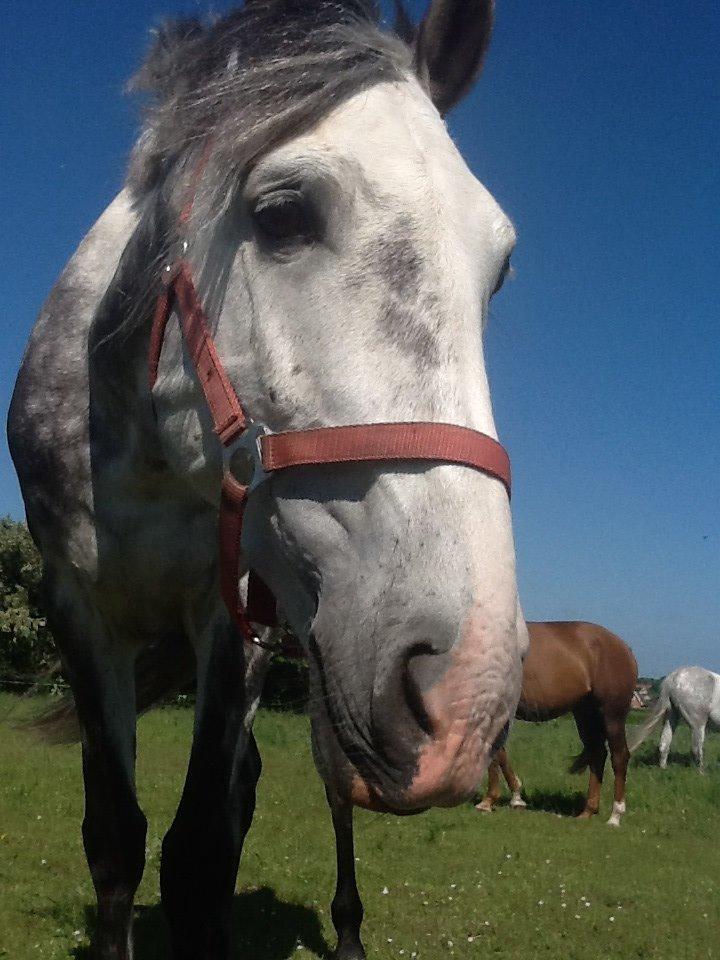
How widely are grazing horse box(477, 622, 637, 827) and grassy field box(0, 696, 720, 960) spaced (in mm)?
910

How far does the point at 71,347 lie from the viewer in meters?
2.70

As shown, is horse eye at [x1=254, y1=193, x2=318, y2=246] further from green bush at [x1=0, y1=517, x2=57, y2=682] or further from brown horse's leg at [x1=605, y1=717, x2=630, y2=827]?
green bush at [x1=0, y1=517, x2=57, y2=682]

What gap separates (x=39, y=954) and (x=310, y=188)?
317 cm

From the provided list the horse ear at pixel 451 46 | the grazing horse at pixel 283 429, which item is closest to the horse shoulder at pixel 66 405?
the grazing horse at pixel 283 429

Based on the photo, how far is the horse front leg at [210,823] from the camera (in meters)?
2.60

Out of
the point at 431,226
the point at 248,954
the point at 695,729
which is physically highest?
the point at 431,226

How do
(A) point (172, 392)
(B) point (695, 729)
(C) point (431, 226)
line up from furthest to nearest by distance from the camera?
(B) point (695, 729) < (A) point (172, 392) < (C) point (431, 226)

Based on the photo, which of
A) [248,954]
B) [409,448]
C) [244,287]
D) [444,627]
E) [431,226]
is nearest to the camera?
[444,627]


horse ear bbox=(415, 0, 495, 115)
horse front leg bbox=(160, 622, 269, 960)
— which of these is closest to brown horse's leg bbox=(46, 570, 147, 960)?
horse front leg bbox=(160, 622, 269, 960)

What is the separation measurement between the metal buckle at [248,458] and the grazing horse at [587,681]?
29.7 feet

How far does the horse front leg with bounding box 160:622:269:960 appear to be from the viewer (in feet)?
8.54

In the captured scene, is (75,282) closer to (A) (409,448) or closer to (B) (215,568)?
(B) (215,568)

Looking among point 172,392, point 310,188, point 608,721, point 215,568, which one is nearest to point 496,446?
point 310,188

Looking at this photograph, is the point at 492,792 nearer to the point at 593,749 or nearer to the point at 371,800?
the point at 593,749
